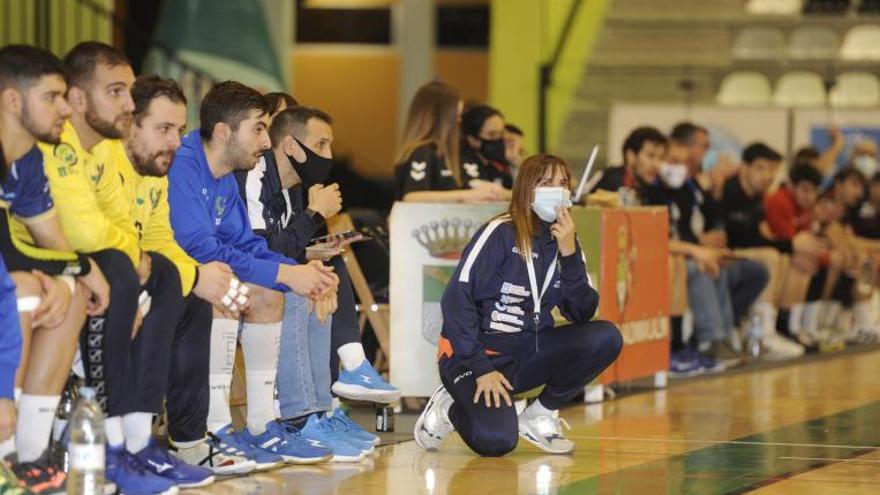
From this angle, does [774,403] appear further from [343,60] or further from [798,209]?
[343,60]

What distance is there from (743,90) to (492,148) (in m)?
6.98

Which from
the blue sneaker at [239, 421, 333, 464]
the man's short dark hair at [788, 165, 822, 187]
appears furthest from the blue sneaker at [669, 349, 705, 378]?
the blue sneaker at [239, 421, 333, 464]

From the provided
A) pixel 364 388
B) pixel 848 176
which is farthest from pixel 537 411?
pixel 848 176

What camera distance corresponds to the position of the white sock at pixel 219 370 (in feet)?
17.4

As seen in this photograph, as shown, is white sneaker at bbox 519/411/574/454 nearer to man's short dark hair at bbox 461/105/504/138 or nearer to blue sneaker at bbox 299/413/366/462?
blue sneaker at bbox 299/413/366/462

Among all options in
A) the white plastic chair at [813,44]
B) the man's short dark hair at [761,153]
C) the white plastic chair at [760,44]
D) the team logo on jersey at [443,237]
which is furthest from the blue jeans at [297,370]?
the white plastic chair at [813,44]

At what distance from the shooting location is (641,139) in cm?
862

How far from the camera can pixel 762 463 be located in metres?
5.54

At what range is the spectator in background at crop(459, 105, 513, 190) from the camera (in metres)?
7.67

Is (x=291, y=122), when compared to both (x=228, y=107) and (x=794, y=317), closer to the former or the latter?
(x=228, y=107)

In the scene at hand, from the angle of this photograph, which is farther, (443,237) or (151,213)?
(443,237)

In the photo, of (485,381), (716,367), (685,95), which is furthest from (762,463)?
(685,95)

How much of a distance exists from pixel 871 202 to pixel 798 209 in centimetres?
133

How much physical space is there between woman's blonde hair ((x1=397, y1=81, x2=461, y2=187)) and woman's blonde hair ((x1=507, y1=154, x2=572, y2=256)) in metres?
1.39
